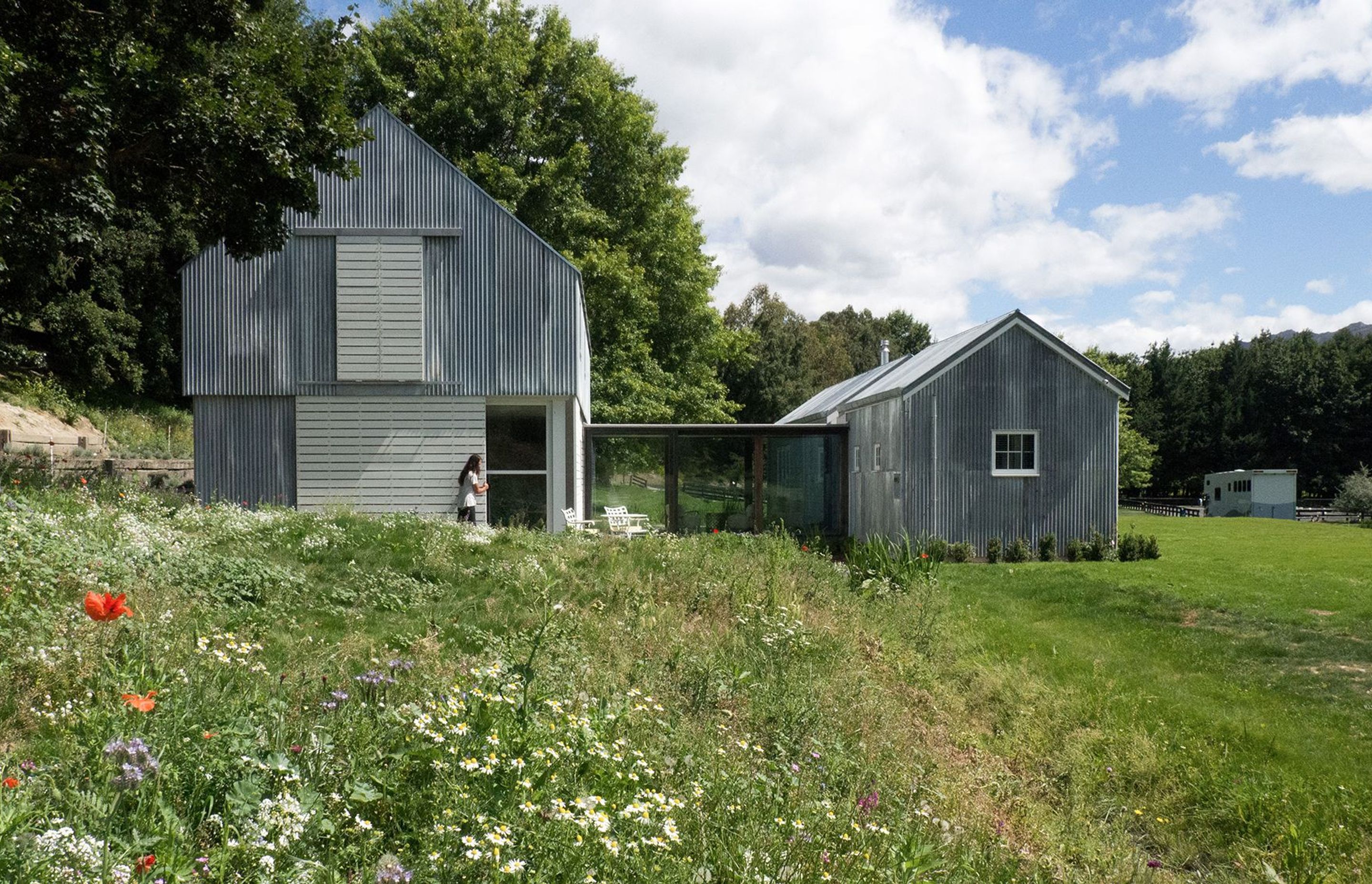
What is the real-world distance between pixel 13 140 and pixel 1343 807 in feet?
49.9

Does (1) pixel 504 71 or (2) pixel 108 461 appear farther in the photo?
(1) pixel 504 71

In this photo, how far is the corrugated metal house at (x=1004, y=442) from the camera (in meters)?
18.8

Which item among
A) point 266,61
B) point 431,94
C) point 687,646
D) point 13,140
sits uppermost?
point 431,94

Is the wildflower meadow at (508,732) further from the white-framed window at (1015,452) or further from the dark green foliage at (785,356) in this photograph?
the dark green foliage at (785,356)

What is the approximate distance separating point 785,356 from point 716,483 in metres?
33.2

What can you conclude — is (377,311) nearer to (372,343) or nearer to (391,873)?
(372,343)

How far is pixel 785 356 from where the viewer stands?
5369cm

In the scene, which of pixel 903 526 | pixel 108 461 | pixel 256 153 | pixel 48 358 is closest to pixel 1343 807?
pixel 903 526

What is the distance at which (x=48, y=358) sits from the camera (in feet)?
98.1

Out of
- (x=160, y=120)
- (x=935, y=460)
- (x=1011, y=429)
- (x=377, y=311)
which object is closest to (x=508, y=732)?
(x=160, y=120)

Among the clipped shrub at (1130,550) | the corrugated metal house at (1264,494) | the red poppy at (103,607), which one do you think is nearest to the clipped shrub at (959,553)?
the clipped shrub at (1130,550)

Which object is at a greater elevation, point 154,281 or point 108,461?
point 154,281

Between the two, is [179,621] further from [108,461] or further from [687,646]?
[108,461]

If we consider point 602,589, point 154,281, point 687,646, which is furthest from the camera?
point 154,281
